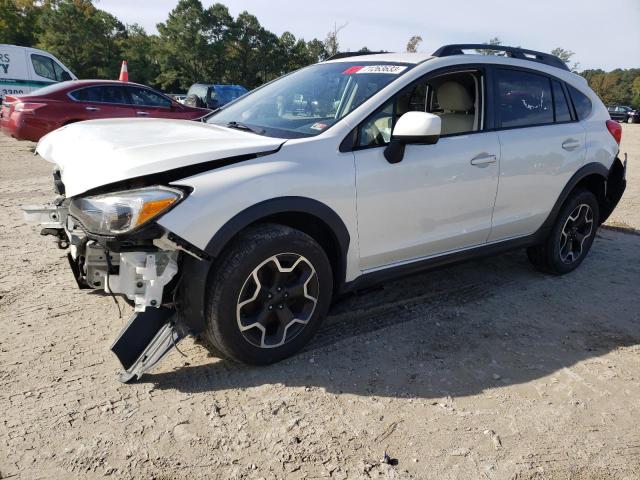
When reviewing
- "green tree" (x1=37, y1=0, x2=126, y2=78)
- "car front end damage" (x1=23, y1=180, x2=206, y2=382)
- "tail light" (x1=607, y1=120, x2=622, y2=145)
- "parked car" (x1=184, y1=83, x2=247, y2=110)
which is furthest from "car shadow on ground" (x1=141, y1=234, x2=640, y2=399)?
"green tree" (x1=37, y1=0, x2=126, y2=78)

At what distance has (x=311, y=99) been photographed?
351 cm

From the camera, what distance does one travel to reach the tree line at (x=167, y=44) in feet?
166

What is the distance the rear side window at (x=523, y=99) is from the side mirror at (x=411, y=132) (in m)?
1.06

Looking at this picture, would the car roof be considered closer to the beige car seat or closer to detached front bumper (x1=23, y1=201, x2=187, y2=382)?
the beige car seat

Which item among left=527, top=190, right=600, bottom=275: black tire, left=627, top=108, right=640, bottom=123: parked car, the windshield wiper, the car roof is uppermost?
the car roof

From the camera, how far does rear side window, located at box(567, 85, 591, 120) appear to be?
4449 mm

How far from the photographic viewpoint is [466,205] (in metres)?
3.57

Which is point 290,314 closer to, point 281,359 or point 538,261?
point 281,359

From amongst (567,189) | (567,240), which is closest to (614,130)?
(567,189)

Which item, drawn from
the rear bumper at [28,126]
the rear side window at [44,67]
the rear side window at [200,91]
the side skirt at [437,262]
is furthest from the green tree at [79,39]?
the side skirt at [437,262]

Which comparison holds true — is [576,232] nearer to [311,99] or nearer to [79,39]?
[311,99]

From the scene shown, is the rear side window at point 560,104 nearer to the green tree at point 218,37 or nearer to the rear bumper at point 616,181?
the rear bumper at point 616,181

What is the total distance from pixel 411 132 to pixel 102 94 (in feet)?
28.8

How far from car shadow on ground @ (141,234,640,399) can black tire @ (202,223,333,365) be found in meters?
0.13
